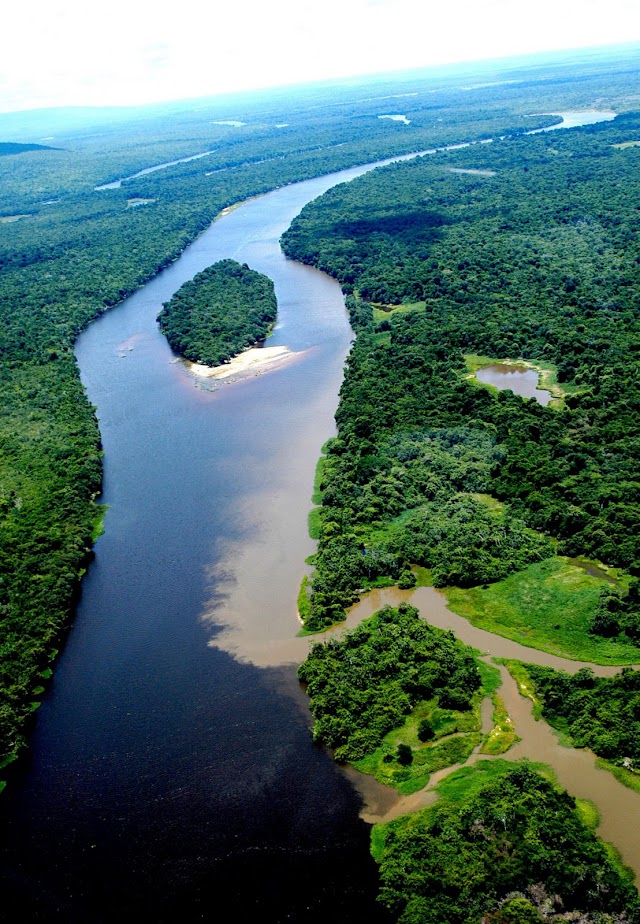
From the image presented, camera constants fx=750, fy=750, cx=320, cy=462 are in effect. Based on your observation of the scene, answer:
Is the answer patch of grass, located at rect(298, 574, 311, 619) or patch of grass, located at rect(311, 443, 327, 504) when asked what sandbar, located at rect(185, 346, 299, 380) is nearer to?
patch of grass, located at rect(311, 443, 327, 504)

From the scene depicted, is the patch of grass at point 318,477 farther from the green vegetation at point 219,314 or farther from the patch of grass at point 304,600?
the green vegetation at point 219,314

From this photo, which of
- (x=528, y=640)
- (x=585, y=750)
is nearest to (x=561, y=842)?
(x=585, y=750)

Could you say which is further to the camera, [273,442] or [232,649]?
[273,442]

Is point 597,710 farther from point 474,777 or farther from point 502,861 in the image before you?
point 502,861

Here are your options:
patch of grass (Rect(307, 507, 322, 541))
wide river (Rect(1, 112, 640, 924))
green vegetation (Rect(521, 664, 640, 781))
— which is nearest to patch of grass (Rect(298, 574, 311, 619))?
wide river (Rect(1, 112, 640, 924))

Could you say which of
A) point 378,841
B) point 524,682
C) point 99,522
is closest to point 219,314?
point 99,522

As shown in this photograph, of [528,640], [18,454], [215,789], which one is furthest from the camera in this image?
[18,454]

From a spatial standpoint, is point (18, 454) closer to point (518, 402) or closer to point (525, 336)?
point (518, 402)
